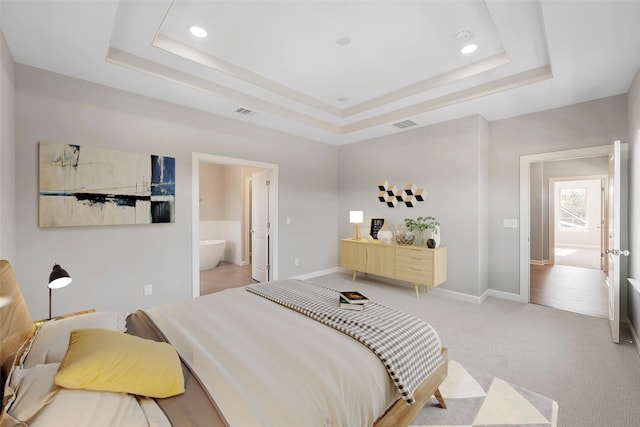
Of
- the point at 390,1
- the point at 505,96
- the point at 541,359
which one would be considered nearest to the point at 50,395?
the point at 390,1

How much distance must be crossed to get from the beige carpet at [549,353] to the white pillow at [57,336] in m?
2.60

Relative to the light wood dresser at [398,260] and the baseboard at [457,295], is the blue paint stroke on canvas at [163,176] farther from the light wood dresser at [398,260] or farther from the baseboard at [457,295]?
the baseboard at [457,295]

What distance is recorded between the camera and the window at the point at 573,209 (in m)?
8.84

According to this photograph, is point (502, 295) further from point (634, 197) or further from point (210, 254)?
point (210, 254)

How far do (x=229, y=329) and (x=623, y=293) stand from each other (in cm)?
424

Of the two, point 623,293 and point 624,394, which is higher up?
point 623,293

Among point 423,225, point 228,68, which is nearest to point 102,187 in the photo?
point 228,68

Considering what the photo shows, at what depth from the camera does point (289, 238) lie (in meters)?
4.87

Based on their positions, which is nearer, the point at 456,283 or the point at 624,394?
the point at 624,394

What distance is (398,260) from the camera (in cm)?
437

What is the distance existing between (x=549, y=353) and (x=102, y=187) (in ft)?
15.3

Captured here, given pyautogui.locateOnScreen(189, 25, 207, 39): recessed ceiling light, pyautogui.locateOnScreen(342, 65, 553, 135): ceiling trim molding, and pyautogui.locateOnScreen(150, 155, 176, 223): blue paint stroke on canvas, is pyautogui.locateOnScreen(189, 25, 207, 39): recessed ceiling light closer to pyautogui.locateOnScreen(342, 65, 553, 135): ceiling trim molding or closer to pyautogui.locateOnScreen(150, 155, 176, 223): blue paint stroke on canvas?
pyautogui.locateOnScreen(150, 155, 176, 223): blue paint stroke on canvas

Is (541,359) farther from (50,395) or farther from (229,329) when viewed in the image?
(50,395)

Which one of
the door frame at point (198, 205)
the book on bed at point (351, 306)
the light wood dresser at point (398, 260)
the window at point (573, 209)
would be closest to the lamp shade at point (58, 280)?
the book on bed at point (351, 306)
